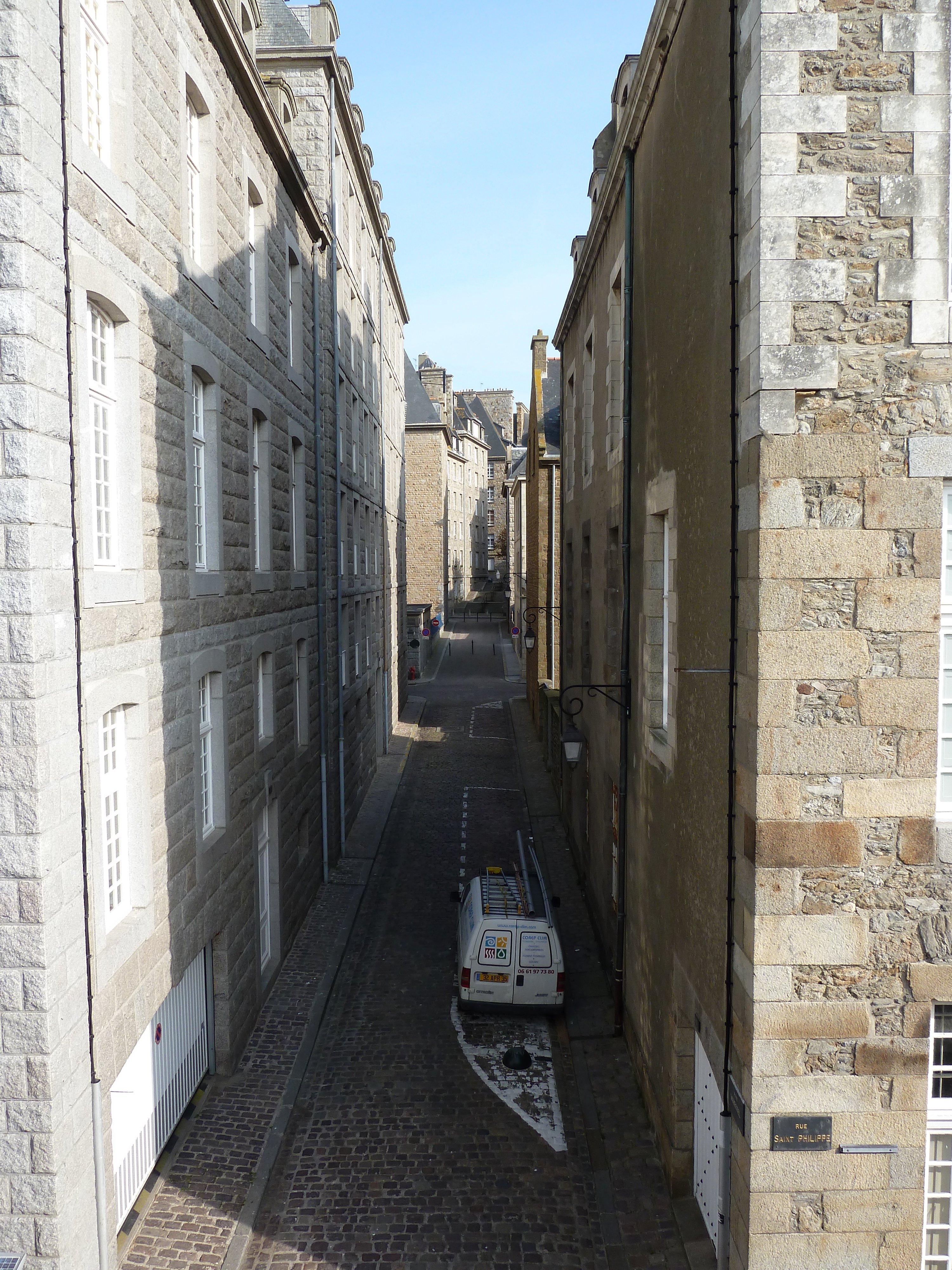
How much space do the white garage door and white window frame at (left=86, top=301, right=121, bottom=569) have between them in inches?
170

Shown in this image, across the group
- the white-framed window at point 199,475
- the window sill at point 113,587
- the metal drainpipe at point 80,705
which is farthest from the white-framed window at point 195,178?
the window sill at point 113,587

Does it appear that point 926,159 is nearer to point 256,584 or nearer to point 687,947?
point 687,947

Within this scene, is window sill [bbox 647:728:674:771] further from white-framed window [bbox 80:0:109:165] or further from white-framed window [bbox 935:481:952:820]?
white-framed window [bbox 80:0:109:165]

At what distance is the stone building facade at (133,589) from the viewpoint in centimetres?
591

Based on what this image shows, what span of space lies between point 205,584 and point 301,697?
5.96m

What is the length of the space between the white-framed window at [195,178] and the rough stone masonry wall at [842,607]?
6.19 metres

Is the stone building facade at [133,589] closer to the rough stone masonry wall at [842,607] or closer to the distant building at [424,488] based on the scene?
the rough stone masonry wall at [842,607]

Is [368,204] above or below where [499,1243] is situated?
above

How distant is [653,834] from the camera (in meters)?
9.82

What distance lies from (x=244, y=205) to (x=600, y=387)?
572 cm

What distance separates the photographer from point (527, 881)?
13.8 m

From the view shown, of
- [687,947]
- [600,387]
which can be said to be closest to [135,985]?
[687,947]

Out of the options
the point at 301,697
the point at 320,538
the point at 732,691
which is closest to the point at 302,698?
the point at 301,697

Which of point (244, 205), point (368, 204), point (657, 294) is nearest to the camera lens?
point (657, 294)
